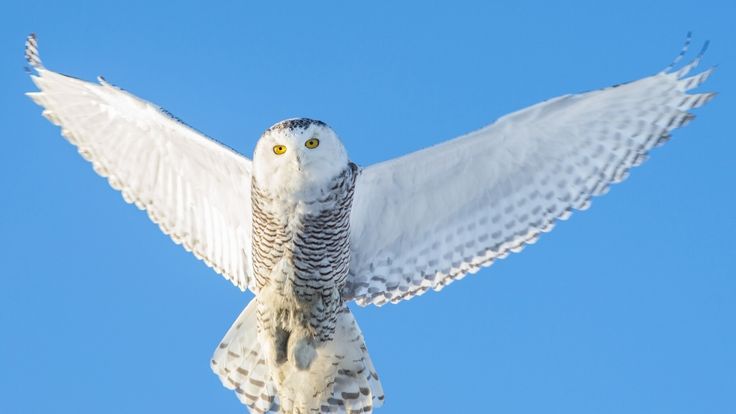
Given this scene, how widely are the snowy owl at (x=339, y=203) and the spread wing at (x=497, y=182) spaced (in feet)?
0.04

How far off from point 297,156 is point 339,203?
0.63m

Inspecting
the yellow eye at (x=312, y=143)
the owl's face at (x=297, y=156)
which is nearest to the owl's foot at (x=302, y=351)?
the owl's face at (x=297, y=156)

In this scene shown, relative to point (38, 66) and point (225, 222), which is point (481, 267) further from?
point (38, 66)

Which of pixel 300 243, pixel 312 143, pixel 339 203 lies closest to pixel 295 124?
pixel 312 143

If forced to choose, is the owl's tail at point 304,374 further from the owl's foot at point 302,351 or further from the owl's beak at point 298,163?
the owl's beak at point 298,163

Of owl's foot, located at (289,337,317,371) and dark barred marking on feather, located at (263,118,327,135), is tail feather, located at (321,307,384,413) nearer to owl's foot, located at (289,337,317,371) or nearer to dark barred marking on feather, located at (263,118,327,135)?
owl's foot, located at (289,337,317,371)

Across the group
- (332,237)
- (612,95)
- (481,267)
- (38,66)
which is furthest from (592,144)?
(38,66)

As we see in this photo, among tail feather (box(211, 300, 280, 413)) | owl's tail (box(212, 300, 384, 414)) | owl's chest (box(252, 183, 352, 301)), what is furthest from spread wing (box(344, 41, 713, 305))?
tail feather (box(211, 300, 280, 413))

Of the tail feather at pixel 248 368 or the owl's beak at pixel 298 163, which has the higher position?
the owl's beak at pixel 298 163

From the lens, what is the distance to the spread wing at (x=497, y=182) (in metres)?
10.1

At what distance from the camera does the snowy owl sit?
1000cm

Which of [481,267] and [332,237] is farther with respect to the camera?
[481,267]

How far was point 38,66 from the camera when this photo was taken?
10773mm

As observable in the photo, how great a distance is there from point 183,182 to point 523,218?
282 centimetres
